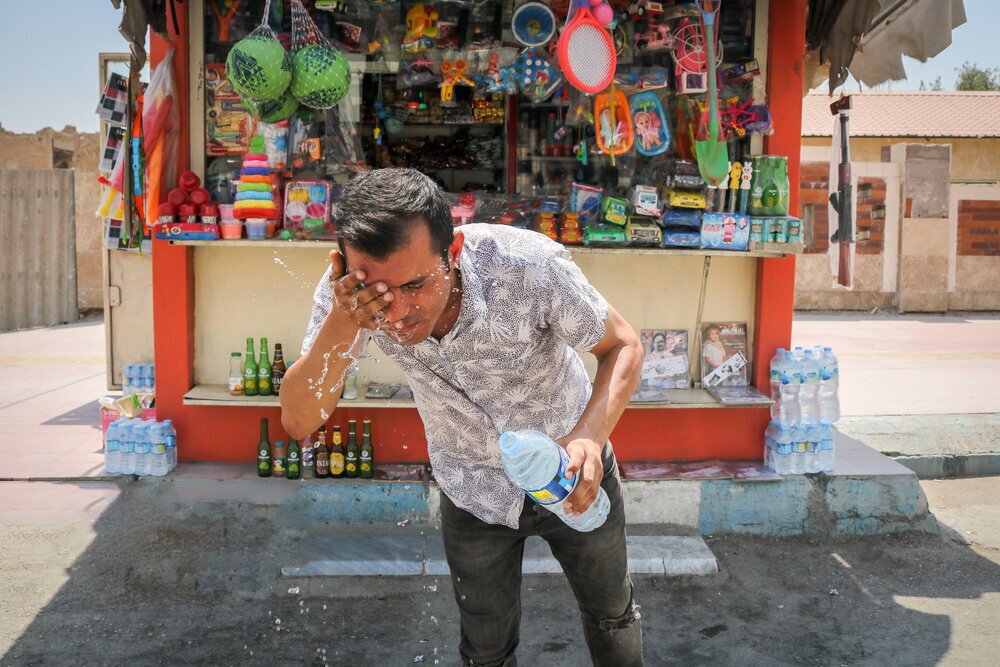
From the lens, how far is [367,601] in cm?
436

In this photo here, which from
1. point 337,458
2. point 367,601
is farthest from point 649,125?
point 367,601

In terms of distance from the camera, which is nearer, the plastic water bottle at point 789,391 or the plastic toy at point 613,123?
the plastic toy at point 613,123

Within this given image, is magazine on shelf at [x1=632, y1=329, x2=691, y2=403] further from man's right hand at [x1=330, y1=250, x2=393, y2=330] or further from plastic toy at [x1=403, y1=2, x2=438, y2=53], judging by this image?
man's right hand at [x1=330, y1=250, x2=393, y2=330]

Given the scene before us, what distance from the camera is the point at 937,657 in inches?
150

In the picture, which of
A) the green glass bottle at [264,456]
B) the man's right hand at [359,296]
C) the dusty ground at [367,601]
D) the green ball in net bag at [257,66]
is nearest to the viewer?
the man's right hand at [359,296]

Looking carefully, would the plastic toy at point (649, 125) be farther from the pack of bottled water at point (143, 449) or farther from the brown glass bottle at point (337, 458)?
the pack of bottled water at point (143, 449)

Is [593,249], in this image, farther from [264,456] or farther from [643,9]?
[264,456]

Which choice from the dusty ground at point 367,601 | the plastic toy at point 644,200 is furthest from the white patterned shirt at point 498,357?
the plastic toy at point 644,200

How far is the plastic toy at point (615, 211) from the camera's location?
512 centimetres

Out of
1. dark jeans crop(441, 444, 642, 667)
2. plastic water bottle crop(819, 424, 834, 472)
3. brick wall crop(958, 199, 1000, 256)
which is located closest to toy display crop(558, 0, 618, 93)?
plastic water bottle crop(819, 424, 834, 472)

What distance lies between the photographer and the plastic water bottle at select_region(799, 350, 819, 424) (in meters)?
5.33

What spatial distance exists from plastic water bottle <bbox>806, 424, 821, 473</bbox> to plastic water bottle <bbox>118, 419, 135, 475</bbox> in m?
3.97

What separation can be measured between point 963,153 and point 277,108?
1447 cm

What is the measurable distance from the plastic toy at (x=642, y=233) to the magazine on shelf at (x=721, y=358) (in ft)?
2.55
